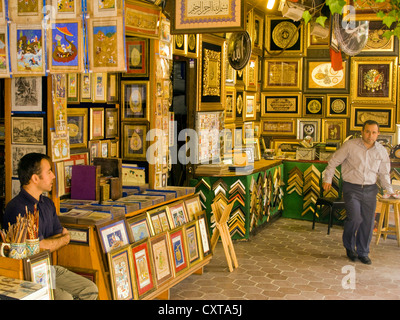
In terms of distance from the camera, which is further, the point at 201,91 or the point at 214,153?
the point at 214,153

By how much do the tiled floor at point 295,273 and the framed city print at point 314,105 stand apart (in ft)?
10.9

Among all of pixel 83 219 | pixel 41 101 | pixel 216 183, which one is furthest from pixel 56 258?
pixel 216 183

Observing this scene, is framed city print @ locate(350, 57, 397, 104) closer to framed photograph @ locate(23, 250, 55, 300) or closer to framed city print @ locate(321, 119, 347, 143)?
framed city print @ locate(321, 119, 347, 143)

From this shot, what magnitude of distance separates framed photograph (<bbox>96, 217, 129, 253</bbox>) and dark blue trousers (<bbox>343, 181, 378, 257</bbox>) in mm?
3267

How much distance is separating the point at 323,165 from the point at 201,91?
255 centimetres

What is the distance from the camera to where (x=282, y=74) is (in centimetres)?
1077

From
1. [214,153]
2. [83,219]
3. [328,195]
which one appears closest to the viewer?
[83,219]

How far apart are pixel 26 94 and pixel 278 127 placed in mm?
7105

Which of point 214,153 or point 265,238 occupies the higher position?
point 214,153

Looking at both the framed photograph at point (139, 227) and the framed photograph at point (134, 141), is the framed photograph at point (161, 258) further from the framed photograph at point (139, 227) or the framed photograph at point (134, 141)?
the framed photograph at point (134, 141)

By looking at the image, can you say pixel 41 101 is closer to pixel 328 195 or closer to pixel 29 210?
pixel 29 210

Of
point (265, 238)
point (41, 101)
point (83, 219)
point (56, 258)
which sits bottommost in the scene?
point (265, 238)

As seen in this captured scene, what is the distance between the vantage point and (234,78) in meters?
8.95

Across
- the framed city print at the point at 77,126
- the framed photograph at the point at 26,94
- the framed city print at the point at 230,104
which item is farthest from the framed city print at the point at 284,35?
the framed photograph at the point at 26,94
